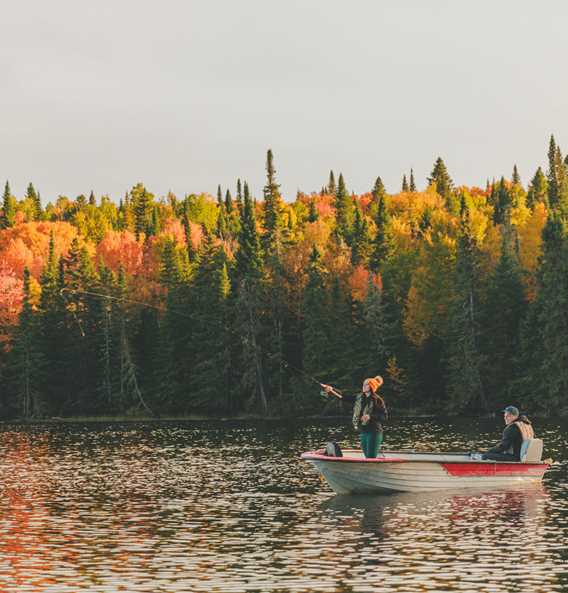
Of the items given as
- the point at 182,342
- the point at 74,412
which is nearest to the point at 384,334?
the point at 182,342

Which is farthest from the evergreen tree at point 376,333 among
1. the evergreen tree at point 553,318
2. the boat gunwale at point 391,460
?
the boat gunwale at point 391,460

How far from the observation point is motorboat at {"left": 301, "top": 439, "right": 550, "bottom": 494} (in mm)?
38250

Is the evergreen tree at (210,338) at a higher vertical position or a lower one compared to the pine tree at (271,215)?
lower

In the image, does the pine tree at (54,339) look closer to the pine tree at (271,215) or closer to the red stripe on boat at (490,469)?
the pine tree at (271,215)

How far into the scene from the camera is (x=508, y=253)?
107750 mm

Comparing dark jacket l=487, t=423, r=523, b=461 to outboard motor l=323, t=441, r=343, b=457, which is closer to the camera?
outboard motor l=323, t=441, r=343, b=457

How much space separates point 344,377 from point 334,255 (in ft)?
63.0

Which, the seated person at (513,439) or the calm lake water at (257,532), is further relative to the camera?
the seated person at (513,439)

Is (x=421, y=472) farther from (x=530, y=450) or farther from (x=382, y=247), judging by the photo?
(x=382, y=247)

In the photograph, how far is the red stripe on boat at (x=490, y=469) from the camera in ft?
128

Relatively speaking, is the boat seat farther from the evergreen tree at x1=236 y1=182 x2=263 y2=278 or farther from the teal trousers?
the evergreen tree at x1=236 y1=182 x2=263 y2=278

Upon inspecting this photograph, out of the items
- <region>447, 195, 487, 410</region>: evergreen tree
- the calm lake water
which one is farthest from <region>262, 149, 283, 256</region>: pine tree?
the calm lake water

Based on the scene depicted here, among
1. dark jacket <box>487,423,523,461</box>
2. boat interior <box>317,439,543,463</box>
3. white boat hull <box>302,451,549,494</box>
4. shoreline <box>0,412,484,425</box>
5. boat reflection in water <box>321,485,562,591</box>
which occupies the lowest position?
boat reflection in water <box>321,485,562,591</box>

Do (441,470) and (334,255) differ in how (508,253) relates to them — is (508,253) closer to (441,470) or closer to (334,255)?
(334,255)
